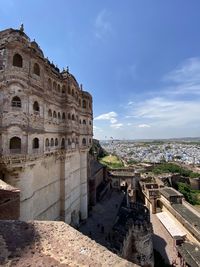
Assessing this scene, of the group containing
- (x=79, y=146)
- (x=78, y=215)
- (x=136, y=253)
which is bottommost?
(x=136, y=253)

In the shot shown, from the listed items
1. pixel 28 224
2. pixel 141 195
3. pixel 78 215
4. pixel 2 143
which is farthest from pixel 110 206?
pixel 28 224

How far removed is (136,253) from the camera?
20.4m

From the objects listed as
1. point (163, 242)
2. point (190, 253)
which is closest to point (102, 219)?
point (163, 242)

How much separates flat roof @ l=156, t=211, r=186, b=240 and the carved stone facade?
11.6 metres

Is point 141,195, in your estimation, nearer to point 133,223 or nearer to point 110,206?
point 110,206

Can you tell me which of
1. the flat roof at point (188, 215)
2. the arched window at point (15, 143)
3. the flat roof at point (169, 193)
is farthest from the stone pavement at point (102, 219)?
the arched window at point (15, 143)

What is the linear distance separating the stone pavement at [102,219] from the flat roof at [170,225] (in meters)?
6.91

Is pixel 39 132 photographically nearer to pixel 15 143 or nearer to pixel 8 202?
pixel 15 143

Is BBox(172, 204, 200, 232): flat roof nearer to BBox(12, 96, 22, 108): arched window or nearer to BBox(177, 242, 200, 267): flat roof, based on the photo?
BBox(177, 242, 200, 267): flat roof

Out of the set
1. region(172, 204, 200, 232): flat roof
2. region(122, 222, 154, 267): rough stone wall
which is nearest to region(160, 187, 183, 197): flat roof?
region(172, 204, 200, 232): flat roof

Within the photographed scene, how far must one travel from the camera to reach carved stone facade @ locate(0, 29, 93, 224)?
14.8m

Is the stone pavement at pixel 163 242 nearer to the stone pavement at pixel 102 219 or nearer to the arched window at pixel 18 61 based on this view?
the stone pavement at pixel 102 219

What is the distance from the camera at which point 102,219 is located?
27.0 metres

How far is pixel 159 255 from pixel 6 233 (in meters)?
22.9
